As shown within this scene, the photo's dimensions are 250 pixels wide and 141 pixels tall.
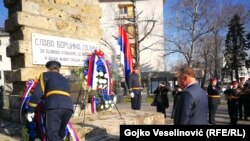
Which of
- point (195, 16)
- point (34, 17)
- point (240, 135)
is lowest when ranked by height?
point (240, 135)

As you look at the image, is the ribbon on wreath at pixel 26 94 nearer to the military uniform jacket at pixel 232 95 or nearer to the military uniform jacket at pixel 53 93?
the military uniform jacket at pixel 53 93

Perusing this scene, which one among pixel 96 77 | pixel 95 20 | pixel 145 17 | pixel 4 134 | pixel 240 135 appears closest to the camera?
pixel 240 135

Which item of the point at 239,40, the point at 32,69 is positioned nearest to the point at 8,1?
the point at 32,69

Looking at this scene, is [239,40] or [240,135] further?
[239,40]

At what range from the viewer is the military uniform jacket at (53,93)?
6035 mm

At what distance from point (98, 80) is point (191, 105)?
19.1ft

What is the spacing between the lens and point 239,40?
49.2 m

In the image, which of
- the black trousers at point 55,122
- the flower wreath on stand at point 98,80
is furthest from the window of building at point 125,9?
the black trousers at point 55,122

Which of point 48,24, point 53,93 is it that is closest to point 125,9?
point 48,24

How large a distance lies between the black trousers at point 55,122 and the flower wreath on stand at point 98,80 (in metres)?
3.67

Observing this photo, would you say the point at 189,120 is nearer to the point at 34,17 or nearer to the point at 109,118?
Answer: the point at 109,118

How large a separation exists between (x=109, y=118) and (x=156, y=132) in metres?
5.33

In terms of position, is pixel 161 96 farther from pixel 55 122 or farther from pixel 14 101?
pixel 55 122

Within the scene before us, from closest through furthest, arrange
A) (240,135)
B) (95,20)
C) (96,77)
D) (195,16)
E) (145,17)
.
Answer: (240,135), (96,77), (95,20), (195,16), (145,17)
